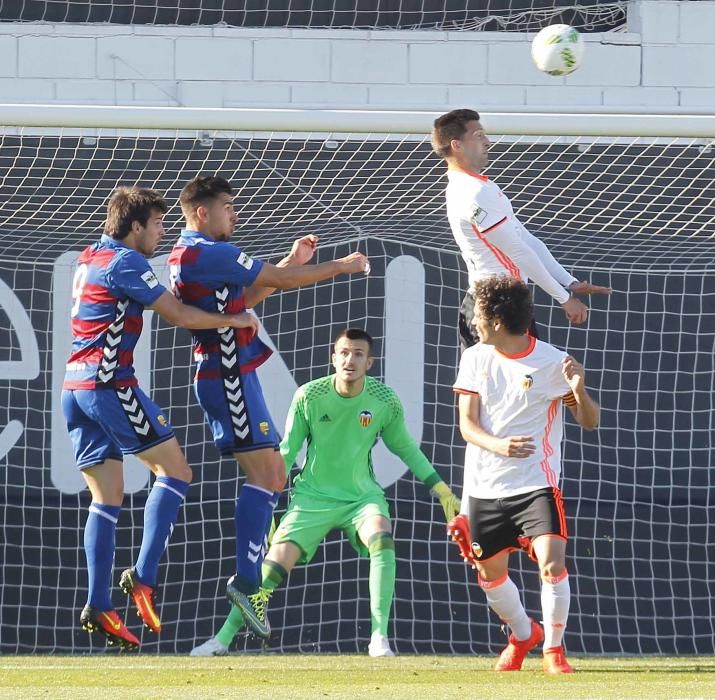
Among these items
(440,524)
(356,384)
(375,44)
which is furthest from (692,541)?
(375,44)

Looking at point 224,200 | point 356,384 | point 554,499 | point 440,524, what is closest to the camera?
point 554,499

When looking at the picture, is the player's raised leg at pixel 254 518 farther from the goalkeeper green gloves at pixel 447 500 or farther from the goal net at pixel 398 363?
the goal net at pixel 398 363

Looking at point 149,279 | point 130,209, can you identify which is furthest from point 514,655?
point 130,209

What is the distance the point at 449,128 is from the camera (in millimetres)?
6750

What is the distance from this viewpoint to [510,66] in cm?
1050

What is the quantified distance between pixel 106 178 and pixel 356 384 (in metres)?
2.35

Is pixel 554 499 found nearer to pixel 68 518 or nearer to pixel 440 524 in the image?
pixel 440 524

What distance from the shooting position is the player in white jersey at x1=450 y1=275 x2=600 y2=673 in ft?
19.5

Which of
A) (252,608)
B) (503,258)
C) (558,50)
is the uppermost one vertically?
(558,50)

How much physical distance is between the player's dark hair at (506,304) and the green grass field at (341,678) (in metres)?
1.33

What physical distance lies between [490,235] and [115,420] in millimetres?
1753

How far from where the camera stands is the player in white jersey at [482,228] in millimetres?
6582

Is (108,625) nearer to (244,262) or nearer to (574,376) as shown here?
(244,262)

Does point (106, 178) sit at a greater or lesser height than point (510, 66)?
lesser
